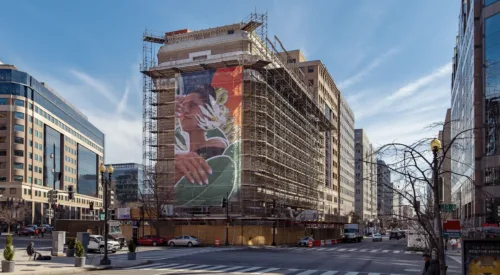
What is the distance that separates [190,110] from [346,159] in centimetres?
7810

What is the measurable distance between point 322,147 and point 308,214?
111ft

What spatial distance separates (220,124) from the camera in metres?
61.9

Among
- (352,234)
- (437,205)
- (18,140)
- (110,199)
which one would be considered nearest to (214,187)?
(110,199)

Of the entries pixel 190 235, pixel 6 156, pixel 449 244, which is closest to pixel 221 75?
pixel 190 235

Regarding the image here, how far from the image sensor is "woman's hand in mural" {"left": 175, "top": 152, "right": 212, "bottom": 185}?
6205 centimetres

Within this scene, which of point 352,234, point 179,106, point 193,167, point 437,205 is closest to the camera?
point 437,205

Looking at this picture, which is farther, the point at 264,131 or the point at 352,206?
the point at 352,206

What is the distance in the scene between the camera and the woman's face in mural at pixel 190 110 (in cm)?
6319

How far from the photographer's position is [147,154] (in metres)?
67.3

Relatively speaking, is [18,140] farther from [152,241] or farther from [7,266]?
[7,266]

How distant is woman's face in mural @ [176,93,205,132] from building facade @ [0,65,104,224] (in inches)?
1354

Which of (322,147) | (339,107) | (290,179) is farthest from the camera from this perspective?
(339,107)

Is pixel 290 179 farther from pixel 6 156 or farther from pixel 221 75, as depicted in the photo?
pixel 6 156

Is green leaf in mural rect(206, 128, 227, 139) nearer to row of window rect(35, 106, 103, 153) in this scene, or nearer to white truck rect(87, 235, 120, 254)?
white truck rect(87, 235, 120, 254)
